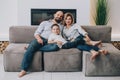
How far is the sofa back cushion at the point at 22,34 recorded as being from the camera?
4.89m

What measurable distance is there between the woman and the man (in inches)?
5.5

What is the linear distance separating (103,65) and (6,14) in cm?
268

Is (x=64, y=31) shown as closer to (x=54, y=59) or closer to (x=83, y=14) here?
(x=54, y=59)

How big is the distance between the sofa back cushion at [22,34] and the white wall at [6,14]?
1.10 metres

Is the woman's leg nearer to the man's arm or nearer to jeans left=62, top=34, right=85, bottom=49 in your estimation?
jeans left=62, top=34, right=85, bottom=49

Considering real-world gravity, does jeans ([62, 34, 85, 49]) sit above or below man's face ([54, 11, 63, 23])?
below

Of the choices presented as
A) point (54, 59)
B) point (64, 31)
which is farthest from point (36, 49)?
point (64, 31)

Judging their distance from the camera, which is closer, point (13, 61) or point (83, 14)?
point (13, 61)

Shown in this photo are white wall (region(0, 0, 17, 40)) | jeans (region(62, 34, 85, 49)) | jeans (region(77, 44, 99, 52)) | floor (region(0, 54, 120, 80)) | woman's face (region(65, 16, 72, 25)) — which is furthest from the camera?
white wall (region(0, 0, 17, 40))

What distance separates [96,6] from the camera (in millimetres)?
5945

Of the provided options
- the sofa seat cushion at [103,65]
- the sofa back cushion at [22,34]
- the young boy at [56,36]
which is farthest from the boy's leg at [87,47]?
the sofa back cushion at [22,34]

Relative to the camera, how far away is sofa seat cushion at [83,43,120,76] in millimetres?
4227

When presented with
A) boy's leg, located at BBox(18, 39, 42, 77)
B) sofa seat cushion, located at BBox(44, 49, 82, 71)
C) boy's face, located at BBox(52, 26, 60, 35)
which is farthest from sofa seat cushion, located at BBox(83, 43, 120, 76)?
boy's leg, located at BBox(18, 39, 42, 77)

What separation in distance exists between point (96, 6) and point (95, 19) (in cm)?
27
